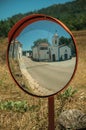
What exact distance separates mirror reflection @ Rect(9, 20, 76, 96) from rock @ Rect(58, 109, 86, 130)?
2.69 feet

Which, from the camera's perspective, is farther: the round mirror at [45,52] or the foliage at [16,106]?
the foliage at [16,106]

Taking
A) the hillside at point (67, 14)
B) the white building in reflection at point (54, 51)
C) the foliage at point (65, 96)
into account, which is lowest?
the foliage at point (65, 96)

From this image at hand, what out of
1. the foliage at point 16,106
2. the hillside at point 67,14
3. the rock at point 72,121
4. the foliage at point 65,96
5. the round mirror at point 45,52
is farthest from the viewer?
the hillside at point 67,14

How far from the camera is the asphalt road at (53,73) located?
2.39 m

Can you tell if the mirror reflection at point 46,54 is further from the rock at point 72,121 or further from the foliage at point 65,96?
the foliage at point 65,96

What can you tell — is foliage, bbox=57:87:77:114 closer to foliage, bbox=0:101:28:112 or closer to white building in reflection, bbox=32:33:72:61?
foliage, bbox=0:101:28:112

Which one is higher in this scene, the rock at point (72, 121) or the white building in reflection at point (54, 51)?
the white building in reflection at point (54, 51)

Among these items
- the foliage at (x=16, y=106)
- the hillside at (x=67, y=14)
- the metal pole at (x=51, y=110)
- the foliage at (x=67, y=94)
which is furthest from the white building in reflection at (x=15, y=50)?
the hillside at (x=67, y=14)

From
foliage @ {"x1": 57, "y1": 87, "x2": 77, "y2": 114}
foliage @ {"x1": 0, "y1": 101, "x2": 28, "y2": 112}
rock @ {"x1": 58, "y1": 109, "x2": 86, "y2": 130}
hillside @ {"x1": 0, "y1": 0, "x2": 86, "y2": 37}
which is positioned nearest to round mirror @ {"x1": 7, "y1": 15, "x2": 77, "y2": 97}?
rock @ {"x1": 58, "y1": 109, "x2": 86, "y2": 130}

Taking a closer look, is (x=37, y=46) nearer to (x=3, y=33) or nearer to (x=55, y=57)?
(x=55, y=57)

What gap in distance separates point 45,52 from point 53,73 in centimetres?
14

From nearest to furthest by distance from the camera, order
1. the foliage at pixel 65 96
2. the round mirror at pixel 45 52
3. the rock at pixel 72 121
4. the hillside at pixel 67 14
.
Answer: the round mirror at pixel 45 52, the rock at pixel 72 121, the foliage at pixel 65 96, the hillside at pixel 67 14

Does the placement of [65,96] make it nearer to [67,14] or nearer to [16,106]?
[16,106]

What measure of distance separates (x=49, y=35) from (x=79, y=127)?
1127 millimetres
